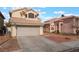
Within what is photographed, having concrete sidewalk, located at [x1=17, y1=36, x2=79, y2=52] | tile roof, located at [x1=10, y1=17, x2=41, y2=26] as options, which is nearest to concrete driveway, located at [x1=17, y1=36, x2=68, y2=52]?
concrete sidewalk, located at [x1=17, y1=36, x2=79, y2=52]

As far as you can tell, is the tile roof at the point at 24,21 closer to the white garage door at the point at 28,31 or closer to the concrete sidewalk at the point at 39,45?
the white garage door at the point at 28,31

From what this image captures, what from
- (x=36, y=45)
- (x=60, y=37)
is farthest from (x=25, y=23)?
(x=60, y=37)

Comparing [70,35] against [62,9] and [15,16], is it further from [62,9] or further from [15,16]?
[15,16]

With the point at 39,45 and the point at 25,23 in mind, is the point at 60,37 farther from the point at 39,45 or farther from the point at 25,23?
the point at 25,23

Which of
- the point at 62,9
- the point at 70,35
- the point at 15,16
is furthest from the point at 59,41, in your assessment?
the point at 15,16
